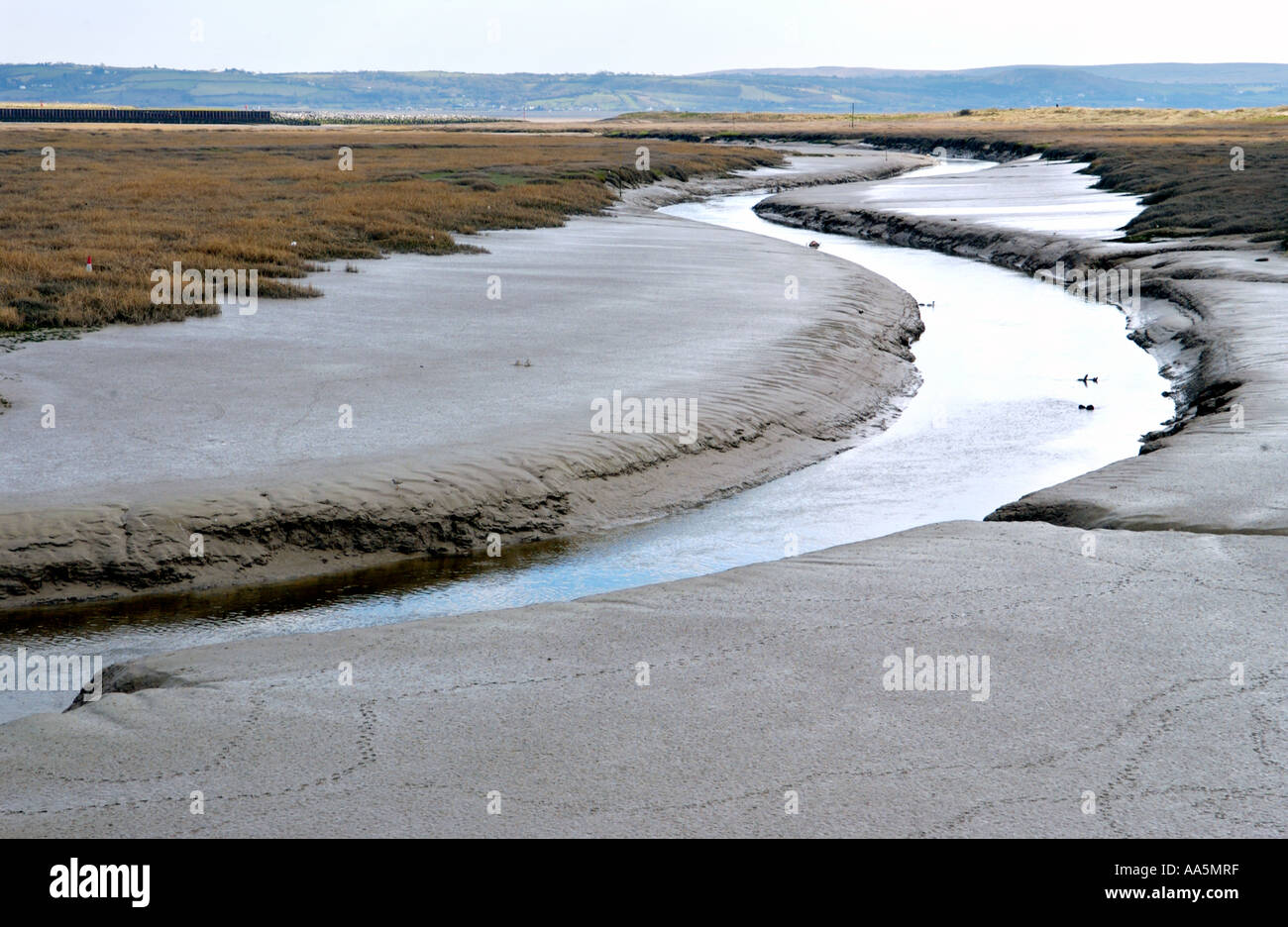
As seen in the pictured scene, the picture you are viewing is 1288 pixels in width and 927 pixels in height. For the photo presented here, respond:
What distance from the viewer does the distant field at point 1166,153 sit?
94.8ft

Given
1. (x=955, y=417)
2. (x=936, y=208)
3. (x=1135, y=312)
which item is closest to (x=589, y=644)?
(x=955, y=417)

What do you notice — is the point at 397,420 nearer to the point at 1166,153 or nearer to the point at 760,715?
the point at 760,715

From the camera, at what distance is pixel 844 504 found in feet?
36.8

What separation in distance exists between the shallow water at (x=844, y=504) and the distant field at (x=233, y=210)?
30.3 ft

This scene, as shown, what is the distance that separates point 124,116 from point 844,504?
134m

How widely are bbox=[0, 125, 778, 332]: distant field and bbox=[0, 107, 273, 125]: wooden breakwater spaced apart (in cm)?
6056

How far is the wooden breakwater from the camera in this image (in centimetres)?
11098

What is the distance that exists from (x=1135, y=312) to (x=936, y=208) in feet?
60.8

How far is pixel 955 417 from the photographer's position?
48.5 feet
